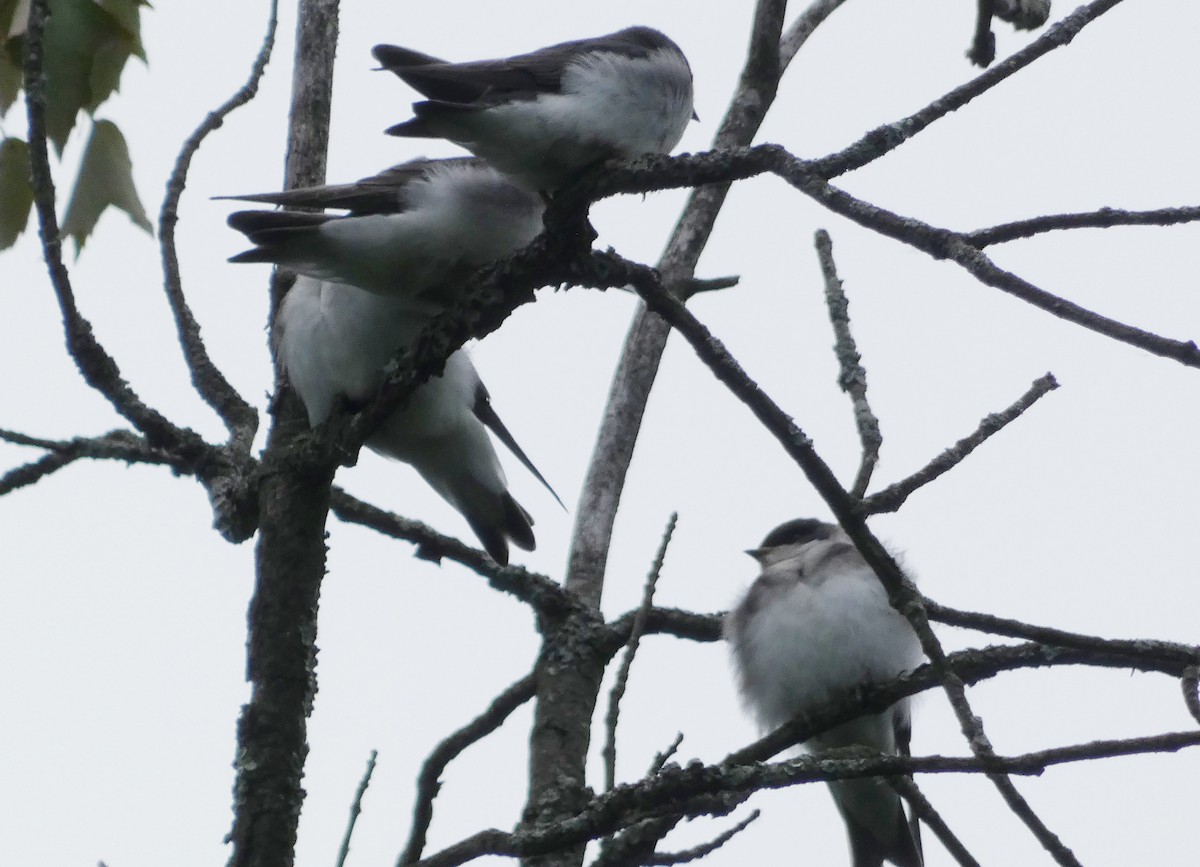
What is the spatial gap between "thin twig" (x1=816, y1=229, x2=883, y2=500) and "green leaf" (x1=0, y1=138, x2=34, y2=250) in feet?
5.07

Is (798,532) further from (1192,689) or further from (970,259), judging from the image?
(970,259)

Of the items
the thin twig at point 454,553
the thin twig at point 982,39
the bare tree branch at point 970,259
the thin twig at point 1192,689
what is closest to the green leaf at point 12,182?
the thin twig at point 454,553

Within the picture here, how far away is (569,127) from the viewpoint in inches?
109

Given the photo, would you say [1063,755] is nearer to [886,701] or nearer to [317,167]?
[886,701]

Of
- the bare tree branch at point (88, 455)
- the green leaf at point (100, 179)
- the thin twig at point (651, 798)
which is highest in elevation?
the green leaf at point (100, 179)

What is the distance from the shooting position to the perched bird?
2756 mm

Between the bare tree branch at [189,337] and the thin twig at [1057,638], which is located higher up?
the bare tree branch at [189,337]

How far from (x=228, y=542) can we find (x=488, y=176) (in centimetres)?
108

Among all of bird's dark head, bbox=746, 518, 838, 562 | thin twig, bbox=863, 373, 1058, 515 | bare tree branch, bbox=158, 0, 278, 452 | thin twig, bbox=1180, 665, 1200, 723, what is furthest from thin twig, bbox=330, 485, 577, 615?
bird's dark head, bbox=746, 518, 838, 562

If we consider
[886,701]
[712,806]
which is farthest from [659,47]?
[712,806]

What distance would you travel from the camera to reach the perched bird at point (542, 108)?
2756 mm

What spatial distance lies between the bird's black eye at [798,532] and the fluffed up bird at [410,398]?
1.65 m

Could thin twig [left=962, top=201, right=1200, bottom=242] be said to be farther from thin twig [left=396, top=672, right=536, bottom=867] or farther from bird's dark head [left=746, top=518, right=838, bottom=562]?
bird's dark head [left=746, top=518, right=838, bottom=562]

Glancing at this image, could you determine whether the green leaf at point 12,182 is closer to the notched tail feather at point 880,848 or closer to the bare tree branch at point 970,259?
the bare tree branch at point 970,259
